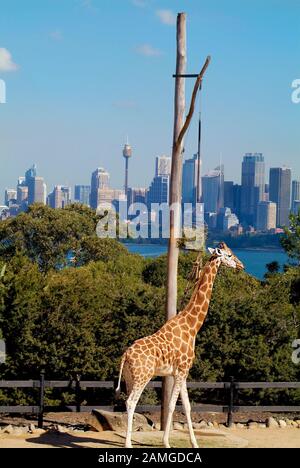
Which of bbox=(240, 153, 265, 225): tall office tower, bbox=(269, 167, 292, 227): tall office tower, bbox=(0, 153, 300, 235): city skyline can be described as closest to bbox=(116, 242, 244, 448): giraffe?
bbox=(0, 153, 300, 235): city skyline

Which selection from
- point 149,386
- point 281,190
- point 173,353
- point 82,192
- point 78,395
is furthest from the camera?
point 281,190

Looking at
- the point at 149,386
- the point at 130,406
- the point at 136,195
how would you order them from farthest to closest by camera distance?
the point at 136,195 → the point at 149,386 → the point at 130,406

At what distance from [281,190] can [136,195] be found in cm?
3892

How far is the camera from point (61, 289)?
54.5 ft

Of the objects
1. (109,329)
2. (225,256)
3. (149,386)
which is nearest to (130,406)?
(225,256)

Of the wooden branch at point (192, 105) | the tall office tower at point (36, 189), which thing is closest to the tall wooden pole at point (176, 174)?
the wooden branch at point (192, 105)

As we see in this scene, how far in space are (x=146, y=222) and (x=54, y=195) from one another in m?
52.3

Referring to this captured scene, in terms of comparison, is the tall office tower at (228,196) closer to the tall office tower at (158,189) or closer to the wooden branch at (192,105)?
the tall office tower at (158,189)

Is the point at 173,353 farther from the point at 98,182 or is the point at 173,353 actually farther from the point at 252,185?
the point at 252,185

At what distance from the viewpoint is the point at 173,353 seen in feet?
36.8

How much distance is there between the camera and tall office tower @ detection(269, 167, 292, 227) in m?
103

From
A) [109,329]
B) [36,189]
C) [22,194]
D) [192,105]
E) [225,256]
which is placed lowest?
[109,329]
